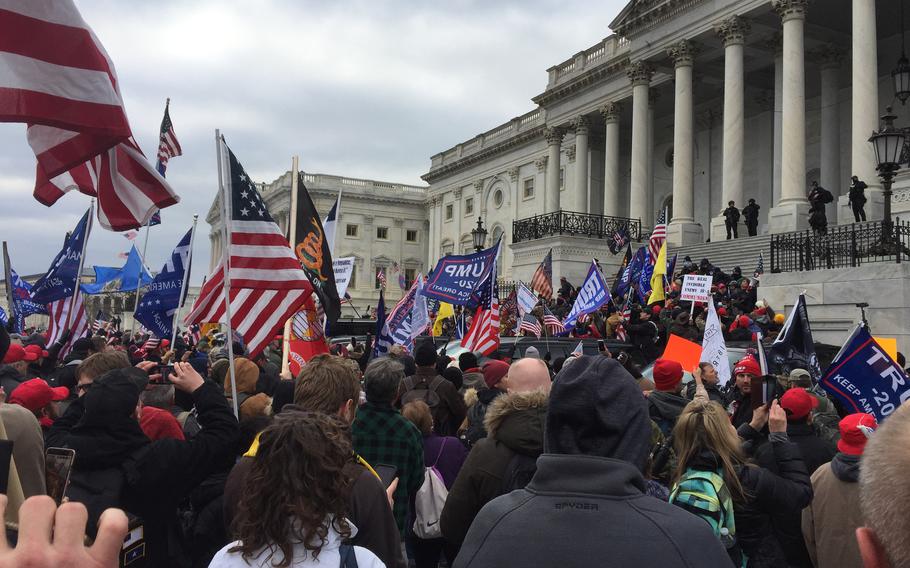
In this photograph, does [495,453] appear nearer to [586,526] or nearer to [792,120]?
[586,526]

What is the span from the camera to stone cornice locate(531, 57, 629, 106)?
3494 cm

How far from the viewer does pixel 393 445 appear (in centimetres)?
446

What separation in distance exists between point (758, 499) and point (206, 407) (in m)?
2.79

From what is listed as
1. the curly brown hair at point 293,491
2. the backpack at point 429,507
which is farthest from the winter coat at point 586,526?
the backpack at point 429,507

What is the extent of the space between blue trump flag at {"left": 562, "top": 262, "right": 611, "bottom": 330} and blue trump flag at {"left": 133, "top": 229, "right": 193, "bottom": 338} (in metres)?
7.24

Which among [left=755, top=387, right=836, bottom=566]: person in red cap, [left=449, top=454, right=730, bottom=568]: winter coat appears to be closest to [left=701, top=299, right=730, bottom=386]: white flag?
[left=755, top=387, right=836, bottom=566]: person in red cap

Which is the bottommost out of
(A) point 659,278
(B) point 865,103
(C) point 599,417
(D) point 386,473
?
(D) point 386,473

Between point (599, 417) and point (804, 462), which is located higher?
point (599, 417)

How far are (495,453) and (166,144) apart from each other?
13.0 meters

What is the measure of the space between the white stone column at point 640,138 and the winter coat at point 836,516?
2834cm

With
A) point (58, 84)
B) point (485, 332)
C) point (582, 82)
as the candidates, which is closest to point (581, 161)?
point (582, 82)

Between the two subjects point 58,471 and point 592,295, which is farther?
point 592,295

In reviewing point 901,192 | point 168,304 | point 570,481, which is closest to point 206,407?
point 570,481

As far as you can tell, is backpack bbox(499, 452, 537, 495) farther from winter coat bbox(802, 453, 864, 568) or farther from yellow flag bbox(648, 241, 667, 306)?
yellow flag bbox(648, 241, 667, 306)
